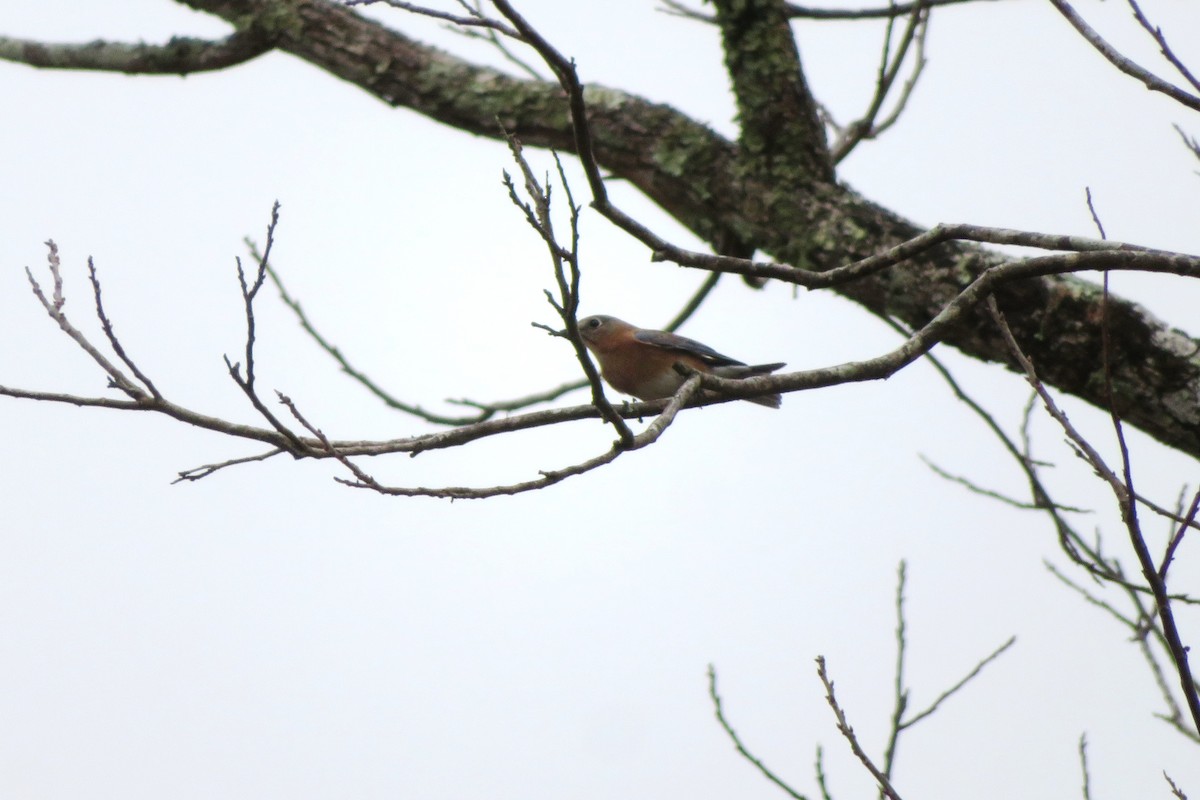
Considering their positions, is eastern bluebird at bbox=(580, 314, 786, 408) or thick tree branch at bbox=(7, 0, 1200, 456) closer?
thick tree branch at bbox=(7, 0, 1200, 456)

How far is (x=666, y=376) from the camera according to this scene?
5.88 m

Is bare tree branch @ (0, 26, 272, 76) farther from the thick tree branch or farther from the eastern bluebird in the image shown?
the eastern bluebird

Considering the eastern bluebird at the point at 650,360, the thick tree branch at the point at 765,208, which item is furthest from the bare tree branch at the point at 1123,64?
the eastern bluebird at the point at 650,360

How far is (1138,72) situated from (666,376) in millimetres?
3476

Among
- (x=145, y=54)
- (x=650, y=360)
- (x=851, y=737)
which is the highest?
(x=145, y=54)

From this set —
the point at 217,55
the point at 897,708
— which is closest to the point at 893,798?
the point at 897,708

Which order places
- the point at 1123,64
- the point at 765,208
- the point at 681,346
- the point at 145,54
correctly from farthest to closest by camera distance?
1. the point at 681,346
2. the point at 145,54
3. the point at 765,208
4. the point at 1123,64

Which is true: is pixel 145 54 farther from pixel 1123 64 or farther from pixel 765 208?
pixel 1123 64

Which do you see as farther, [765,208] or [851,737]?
[765,208]

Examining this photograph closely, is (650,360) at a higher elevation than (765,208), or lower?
higher

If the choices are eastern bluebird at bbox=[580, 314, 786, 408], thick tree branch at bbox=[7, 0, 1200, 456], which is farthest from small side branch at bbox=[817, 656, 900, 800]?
eastern bluebird at bbox=[580, 314, 786, 408]

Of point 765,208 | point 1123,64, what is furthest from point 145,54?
point 1123,64

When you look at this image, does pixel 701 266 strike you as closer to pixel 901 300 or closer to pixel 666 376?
pixel 901 300

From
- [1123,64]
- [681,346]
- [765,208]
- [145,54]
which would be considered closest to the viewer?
[1123,64]
